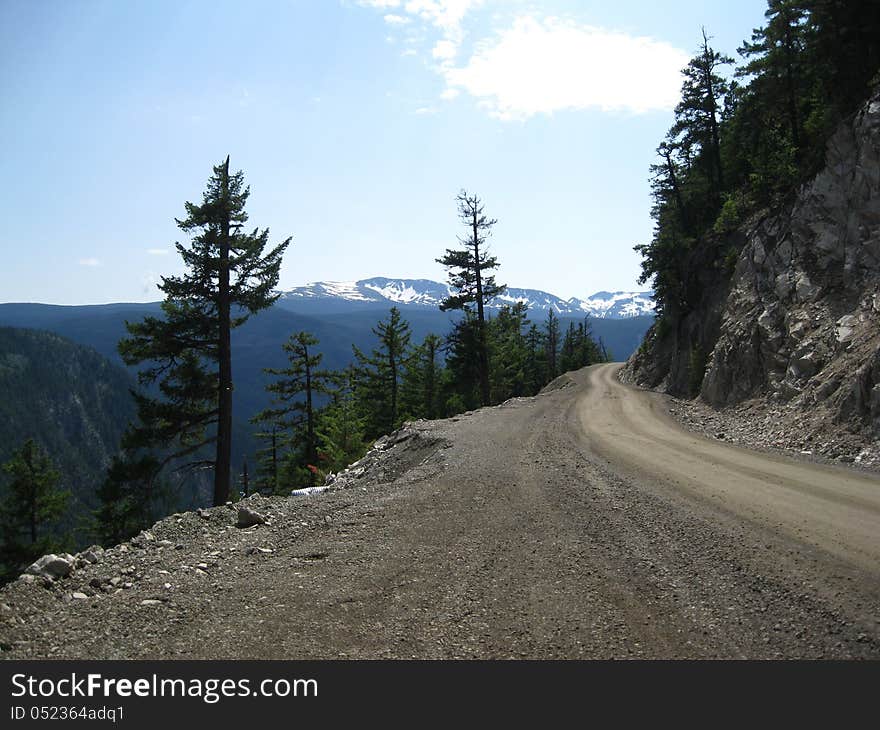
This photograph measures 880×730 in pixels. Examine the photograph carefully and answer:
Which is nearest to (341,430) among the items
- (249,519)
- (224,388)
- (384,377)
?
(224,388)

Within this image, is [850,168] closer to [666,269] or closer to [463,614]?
[666,269]

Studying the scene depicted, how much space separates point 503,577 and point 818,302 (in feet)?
57.9

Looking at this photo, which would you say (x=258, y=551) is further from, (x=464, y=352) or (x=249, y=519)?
(x=464, y=352)

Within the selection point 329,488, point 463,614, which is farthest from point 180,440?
point 463,614

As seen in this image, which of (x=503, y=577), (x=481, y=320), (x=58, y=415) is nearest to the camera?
(x=503, y=577)

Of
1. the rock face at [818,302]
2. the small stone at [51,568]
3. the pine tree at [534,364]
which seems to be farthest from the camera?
the pine tree at [534,364]

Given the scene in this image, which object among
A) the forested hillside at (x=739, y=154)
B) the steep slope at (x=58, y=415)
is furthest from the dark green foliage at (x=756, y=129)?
the steep slope at (x=58, y=415)

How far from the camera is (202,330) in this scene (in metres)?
18.0

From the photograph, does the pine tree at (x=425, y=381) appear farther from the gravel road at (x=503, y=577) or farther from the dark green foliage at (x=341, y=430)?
the gravel road at (x=503, y=577)

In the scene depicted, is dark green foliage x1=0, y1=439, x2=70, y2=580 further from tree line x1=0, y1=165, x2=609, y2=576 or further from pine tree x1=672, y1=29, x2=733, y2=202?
pine tree x1=672, y1=29, x2=733, y2=202

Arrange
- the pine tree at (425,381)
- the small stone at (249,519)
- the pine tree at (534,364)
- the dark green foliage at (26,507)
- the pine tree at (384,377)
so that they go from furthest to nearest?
the pine tree at (534,364) < the pine tree at (425,381) < the pine tree at (384,377) < the dark green foliage at (26,507) < the small stone at (249,519)

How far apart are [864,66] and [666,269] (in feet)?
48.0

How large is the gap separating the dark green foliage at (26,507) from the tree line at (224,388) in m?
0.07

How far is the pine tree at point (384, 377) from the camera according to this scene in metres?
41.4
